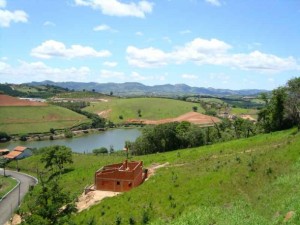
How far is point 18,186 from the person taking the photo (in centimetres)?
7744

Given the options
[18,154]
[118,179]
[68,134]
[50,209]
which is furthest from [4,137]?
[50,209]

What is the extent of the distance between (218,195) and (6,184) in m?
56.8

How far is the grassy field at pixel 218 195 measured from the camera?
30453mm

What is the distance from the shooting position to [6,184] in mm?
79188

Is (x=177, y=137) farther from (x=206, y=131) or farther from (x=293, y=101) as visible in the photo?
(x=293, y=101)

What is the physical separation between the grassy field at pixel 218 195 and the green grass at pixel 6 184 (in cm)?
→ 3667

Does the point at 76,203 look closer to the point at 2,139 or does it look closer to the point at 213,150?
the point at 213,150

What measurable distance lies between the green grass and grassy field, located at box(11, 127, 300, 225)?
36.7 m

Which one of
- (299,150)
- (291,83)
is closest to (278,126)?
(291,83)

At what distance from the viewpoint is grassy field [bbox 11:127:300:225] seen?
30.5 metres

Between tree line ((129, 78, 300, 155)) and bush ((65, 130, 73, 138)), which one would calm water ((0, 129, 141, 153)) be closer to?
bush ((65, 130, 73, 138))

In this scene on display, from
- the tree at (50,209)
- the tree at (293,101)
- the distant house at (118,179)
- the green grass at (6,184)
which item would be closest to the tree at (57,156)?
the green grass at (6,184)

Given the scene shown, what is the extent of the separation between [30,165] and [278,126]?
195 feet

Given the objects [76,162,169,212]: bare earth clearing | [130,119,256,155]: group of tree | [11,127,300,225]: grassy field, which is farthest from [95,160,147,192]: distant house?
[130,119,256,155]: group of tree
